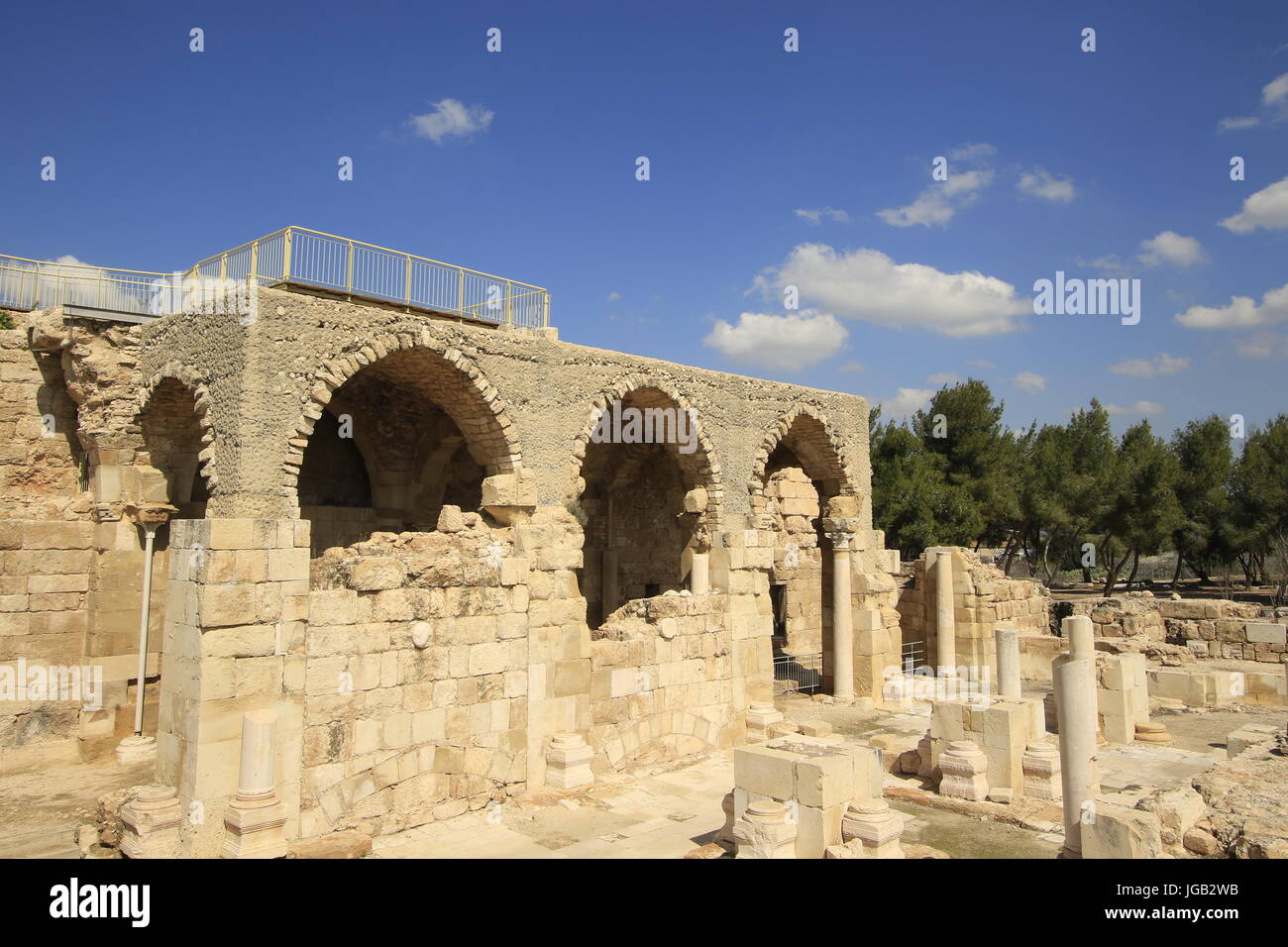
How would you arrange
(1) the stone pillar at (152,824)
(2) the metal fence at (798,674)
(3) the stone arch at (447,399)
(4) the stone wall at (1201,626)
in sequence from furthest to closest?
(2) the metal fence at (798,674), (4) the stone wall at (1201,626), (3) the stone arch at (447,399), (1) the stone pillar at (152,824)

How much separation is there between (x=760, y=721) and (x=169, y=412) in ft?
28.3

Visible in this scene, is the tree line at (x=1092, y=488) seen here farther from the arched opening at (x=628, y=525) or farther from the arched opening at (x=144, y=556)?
the arched opening at (x=144, y=556)

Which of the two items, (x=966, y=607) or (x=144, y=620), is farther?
(x=966, y=607)

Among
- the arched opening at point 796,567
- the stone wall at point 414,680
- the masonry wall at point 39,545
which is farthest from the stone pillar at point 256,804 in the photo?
the arched opening at point 796,567

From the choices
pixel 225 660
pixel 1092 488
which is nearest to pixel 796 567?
pixel 225 660

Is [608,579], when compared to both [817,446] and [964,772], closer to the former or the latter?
[817,446]

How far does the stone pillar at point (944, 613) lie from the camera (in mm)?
16609

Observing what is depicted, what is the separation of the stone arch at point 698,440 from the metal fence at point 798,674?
5213 millimetres

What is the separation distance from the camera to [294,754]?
7.50 metres

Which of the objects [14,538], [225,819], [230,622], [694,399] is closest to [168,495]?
[14,538]

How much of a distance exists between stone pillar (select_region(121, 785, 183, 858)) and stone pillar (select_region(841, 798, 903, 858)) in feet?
17.9

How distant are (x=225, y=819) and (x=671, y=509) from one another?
12496 mm

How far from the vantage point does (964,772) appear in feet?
29.3
